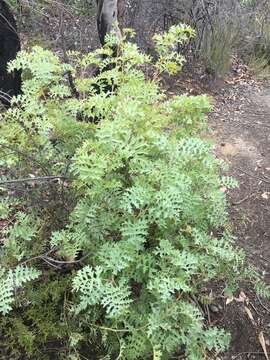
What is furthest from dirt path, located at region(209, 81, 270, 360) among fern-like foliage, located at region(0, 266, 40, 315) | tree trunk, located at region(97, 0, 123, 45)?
tree trunk, located at region(97, 0, 123, 45)

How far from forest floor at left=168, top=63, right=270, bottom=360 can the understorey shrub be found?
16.3 inches

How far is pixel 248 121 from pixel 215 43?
1.51m

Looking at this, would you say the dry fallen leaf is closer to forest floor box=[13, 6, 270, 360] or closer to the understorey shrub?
forest floor box=[13, 6, 270, 360]

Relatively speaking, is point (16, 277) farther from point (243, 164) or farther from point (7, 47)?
point (243, 164)

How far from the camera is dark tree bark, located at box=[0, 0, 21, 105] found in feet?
13.2

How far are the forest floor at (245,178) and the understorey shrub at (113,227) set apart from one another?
0.41 meters

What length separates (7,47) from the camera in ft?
13.8

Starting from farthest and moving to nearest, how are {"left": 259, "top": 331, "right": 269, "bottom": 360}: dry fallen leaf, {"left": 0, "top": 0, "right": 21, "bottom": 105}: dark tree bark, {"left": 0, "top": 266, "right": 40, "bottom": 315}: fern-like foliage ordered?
1. {"left": 0, "top": 0, "right": 21, "bottom": 105}: dark tree bark
2. {"left": 259, "top": 331, "right": 269, "bottom": 360}: dry fallen leaf
3. {"left": 0, "top": 266, "right": 40, "bottom": 315}: fern-like foliage

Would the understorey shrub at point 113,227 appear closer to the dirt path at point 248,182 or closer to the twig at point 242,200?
the dirt path at point 248,182

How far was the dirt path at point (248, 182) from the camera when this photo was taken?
288 centimetres

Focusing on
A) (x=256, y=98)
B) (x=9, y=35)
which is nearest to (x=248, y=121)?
(x=256, y=98)

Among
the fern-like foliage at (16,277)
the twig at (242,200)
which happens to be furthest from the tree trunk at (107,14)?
the fern-like foliage at (16,277)

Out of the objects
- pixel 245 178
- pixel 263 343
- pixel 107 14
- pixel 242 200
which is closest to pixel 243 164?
pixel 245 178

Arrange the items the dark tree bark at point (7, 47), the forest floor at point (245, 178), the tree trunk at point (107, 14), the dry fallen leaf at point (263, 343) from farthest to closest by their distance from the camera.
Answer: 1. the tree trunk at point (107, 14)
2. the dark tree bark at point (7, 47)
3. the forest floor at point (245, 178)
4. the dry fallen leaf at point (263, 343)
